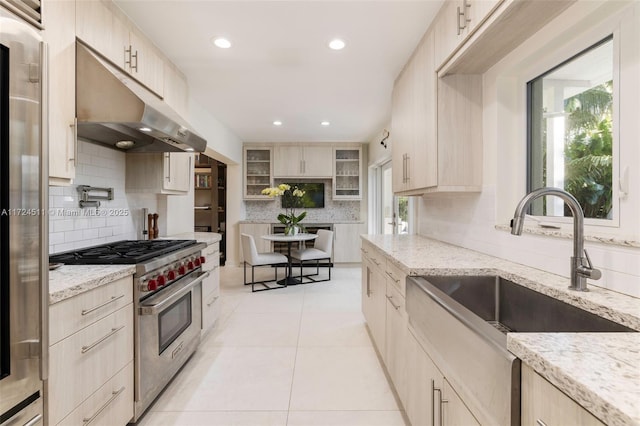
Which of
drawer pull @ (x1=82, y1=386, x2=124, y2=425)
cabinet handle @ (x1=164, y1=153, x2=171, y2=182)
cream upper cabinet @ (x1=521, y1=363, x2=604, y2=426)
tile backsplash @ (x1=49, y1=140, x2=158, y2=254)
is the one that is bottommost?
drawer pull @ (x1=82, y1=386, x2=124, y2=425)

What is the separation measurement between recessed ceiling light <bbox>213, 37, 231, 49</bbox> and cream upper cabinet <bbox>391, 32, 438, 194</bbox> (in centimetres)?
146

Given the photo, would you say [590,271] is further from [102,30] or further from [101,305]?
[102,30]

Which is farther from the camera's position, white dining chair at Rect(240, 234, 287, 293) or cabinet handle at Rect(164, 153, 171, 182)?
white dining chair at Rect(240, 234, 287, 293)

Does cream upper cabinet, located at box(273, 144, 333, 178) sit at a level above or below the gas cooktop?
above

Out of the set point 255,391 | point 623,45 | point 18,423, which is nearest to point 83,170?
point 18,423

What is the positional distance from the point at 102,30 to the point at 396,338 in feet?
8.24

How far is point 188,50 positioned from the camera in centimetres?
257

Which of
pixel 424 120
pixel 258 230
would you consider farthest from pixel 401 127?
pixel 258 230

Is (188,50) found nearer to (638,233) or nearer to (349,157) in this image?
(638,233)

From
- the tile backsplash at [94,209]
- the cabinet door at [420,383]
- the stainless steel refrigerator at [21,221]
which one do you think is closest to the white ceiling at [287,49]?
the tile backsplash at [94,209]

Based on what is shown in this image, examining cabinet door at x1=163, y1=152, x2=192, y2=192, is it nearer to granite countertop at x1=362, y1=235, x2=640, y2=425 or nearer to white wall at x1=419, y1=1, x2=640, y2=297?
white wall at x1=419, y1=1, x2=640, y2=297

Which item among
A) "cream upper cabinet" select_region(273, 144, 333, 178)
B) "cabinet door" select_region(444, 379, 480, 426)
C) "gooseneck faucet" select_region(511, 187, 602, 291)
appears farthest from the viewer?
"cream upper cabinet" select_region(273, 144, 333, 178)

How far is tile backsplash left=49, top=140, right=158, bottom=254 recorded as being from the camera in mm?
2012

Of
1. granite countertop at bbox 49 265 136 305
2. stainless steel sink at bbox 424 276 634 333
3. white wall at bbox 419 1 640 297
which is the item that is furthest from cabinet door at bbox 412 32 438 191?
granite countertop at bbox 49 265 136 305
